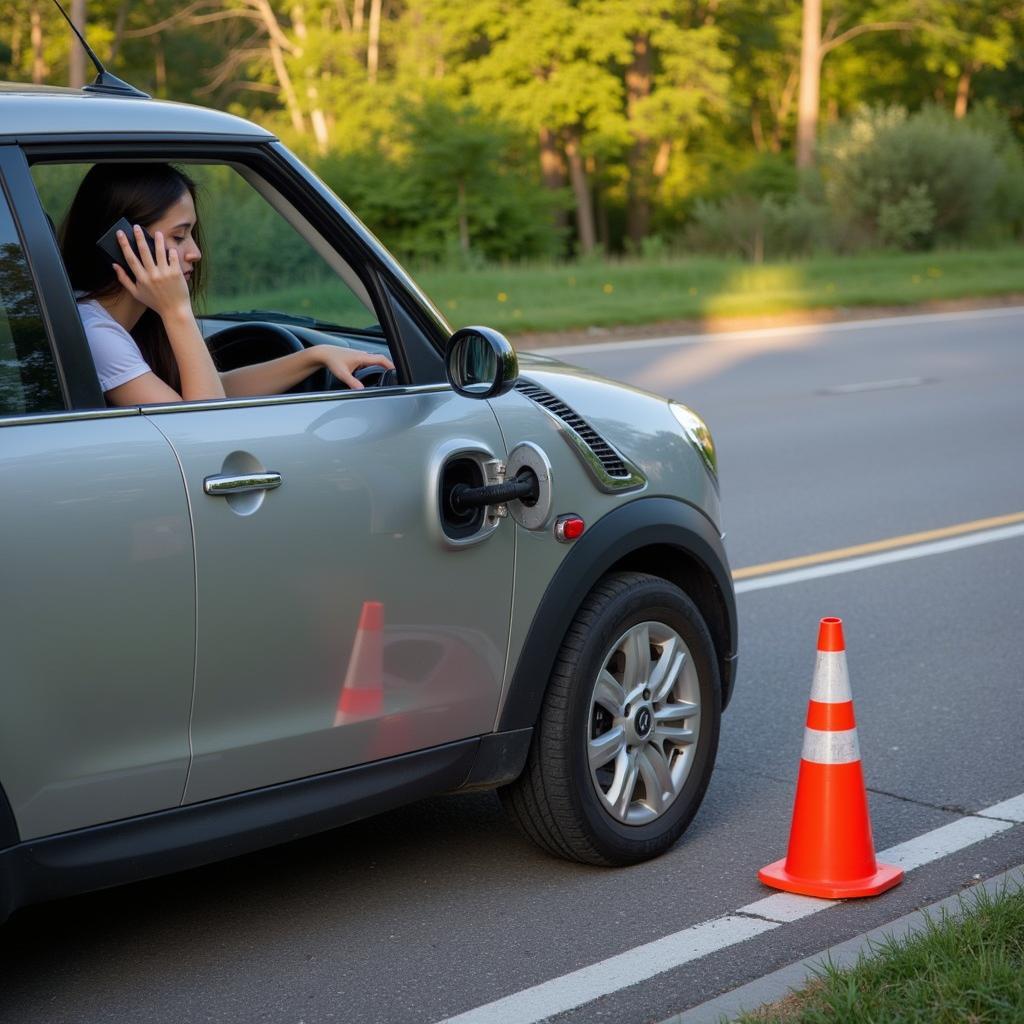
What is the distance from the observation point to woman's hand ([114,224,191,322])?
3.53 meters

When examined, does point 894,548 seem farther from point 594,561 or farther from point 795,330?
point 795,330

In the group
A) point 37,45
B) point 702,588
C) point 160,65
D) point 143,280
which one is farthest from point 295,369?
point 160,65

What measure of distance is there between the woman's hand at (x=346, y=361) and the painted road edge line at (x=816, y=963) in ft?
5.18

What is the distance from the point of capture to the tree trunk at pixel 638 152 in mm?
46438

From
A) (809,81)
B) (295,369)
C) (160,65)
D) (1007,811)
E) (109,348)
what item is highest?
(160,65)

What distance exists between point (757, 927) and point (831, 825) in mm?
322

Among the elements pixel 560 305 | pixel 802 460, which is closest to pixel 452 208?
pixel 560 305

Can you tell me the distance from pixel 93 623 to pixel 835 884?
2.01 metres

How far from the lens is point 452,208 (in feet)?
108

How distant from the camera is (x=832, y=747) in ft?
13.4

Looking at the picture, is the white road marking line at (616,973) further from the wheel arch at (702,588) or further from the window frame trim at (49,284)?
the window frame trim at (49,284)

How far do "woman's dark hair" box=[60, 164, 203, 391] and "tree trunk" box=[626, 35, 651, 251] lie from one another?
42149 millimetres

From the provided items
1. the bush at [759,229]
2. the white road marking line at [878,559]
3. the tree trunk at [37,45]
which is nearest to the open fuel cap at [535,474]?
the white road marking line at [878,559]

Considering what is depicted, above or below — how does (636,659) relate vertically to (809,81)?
below
